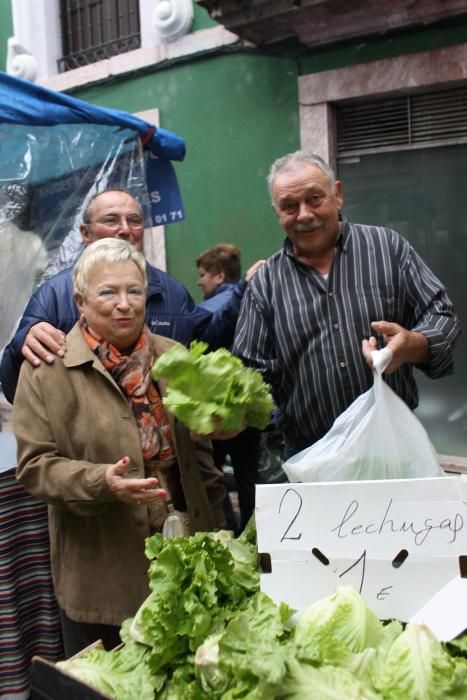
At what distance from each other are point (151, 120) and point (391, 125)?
2.51 meters

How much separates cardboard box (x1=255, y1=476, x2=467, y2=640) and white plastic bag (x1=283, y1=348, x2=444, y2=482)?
259 mm

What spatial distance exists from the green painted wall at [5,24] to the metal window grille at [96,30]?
2.42 feet

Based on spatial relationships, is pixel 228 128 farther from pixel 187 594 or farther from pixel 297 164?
pixel 187 594

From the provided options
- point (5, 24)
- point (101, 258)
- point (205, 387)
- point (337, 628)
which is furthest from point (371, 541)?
point (5, 24)

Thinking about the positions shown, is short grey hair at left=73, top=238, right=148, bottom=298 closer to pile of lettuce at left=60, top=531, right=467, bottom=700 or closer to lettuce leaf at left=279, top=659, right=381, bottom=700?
pile of lettuce at left=60, top=531, right=467, bottom=700

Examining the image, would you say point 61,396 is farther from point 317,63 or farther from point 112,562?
point 317,63

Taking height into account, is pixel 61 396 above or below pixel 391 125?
below

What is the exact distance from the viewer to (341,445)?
1.96 m

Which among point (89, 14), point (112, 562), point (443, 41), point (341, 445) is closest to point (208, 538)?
point (341, 445)

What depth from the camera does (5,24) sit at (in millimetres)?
8570

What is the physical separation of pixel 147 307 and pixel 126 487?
1.04m

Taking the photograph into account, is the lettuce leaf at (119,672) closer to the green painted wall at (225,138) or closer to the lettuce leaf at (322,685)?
the lettuce leaf at (322,685)

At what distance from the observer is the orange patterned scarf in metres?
2.28

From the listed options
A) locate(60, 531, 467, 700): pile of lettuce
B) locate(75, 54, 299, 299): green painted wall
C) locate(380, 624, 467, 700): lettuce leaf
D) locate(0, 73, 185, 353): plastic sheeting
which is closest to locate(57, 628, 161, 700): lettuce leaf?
locate(60, 531, 467, 700): pile of lettuce
